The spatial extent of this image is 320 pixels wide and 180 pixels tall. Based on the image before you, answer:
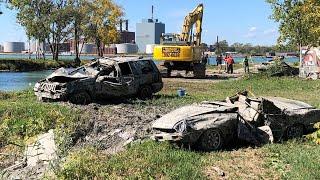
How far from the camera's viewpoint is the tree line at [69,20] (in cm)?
6800

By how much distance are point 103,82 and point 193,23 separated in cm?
2272

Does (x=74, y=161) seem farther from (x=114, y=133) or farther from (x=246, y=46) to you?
(x=246, y=46)

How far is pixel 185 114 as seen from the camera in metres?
12.6

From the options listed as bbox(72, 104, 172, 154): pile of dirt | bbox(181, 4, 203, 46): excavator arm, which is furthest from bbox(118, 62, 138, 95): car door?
bbox(181, 4, 203, 46): excavator arm

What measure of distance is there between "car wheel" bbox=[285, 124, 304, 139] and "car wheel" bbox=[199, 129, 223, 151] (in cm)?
239

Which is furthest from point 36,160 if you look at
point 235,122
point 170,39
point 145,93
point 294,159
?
point 170,39

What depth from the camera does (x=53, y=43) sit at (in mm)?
72688

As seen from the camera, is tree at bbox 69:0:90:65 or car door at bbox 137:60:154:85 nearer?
car door at bbox 137:60:154:85

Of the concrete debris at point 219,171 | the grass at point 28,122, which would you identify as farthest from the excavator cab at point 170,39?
the concrete debris at point 219,171

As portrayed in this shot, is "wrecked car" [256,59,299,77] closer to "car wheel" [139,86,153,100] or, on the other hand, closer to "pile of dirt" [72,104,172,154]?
"car wheel" [139,86,153,100]

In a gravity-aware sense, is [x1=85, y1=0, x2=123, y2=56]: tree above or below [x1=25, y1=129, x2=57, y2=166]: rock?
above

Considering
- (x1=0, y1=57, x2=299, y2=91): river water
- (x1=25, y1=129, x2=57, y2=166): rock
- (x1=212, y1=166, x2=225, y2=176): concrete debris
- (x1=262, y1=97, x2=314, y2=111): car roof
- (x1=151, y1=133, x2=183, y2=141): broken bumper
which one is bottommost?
(x1=0, y1=57, x2=299, y2=91): river water

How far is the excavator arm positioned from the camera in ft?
134

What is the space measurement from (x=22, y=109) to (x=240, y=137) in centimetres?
747
